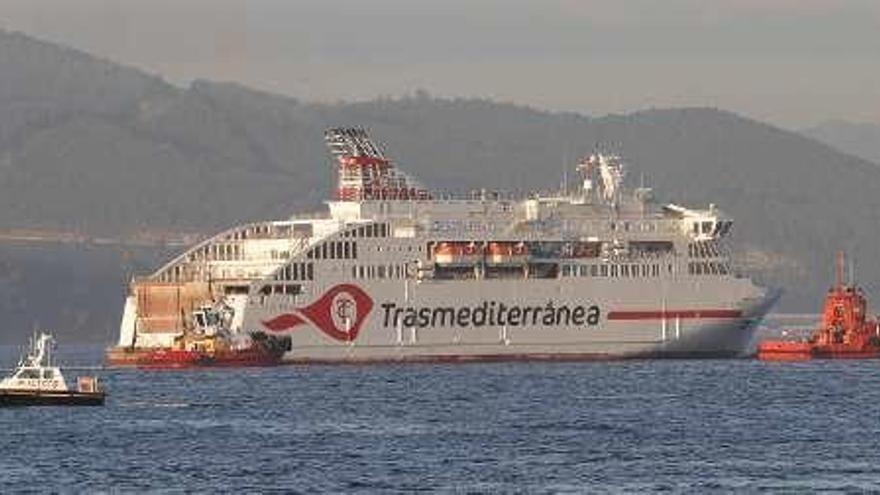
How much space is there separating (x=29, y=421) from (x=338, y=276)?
174ft

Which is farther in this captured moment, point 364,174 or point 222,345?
point 364,174

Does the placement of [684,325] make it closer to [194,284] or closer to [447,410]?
[194,284]

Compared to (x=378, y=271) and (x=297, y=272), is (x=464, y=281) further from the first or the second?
(x=297, y=272)

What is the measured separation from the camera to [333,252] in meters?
167

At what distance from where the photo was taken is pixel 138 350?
176 metres

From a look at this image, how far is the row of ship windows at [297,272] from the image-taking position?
167 m

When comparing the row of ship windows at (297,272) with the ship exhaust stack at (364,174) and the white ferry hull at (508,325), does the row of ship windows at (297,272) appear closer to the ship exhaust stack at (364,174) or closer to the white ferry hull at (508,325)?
the white ferry hull at (508,325)

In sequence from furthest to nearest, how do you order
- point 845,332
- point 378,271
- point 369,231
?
1. point 845,332
2. point 369,231
3. point 378,271

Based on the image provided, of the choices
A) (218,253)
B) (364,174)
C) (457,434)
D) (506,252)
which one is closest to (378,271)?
(506,252)

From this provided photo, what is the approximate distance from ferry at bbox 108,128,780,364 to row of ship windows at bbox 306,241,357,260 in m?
0.08

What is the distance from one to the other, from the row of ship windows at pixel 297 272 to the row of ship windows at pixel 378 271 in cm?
247

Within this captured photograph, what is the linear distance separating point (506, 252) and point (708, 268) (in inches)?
514

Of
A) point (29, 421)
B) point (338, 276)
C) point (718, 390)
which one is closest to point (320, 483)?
point (29, 421)

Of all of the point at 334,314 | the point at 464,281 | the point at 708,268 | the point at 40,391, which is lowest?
the point at 40,391
